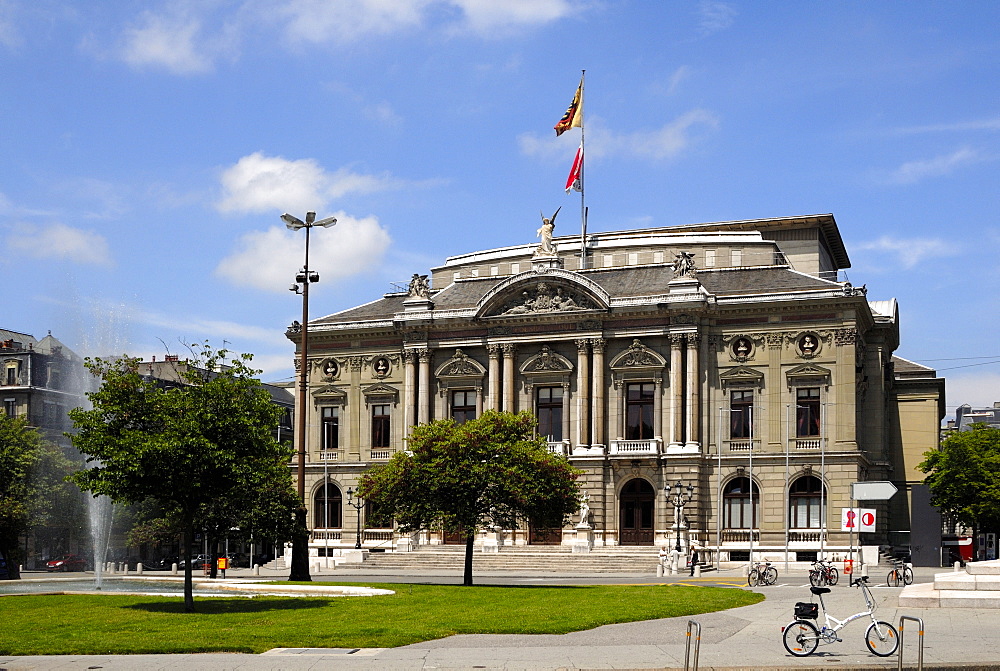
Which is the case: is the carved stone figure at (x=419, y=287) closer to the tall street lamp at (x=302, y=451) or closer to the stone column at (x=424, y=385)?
the stone column at (x=424, y=385)

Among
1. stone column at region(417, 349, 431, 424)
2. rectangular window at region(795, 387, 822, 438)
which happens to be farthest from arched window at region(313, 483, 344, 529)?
rectangular window at region(795, 387, 822, 438)

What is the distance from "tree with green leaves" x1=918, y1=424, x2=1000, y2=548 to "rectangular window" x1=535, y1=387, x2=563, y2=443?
2600 centimetres

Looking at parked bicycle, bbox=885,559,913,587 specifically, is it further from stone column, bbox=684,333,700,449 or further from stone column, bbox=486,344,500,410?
stone column, bbox=486,344,500,410

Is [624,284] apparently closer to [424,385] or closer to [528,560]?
[424,385]

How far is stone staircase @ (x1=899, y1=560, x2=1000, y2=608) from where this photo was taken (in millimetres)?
35312

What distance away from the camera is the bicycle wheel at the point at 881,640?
24031 millimetres

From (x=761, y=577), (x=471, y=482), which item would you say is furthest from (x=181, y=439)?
(x=761, y=577)

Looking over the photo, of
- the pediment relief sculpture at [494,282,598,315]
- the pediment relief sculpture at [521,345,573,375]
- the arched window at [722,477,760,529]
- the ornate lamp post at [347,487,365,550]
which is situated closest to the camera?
the arched window at [722,477,760,529]

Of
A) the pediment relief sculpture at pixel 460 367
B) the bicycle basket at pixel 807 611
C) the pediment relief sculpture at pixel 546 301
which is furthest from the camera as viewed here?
the pediment relief sculpture at pixel 460 367

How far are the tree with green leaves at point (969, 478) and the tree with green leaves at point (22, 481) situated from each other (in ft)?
183

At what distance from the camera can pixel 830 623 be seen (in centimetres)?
2522

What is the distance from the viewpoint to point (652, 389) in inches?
3155

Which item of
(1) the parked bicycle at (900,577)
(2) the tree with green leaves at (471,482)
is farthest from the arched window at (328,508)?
(1) the parked bicycle at (900,577)

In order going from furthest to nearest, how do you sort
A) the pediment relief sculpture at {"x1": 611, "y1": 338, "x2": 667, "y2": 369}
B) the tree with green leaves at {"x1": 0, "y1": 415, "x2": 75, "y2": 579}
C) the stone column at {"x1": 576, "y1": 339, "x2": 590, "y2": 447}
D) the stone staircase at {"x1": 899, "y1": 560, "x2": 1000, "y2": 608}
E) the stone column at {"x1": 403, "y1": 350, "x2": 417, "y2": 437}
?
1. the stone column at {"x1": 403, "y1": 350, "x2": 417, "y2": 437}
2. the stone column at {"x1": 576, "y1": 339, "x2": 590, "y2": 447}
3. the pediment relief sculpture at {"x1": 611, "y1": 338, "x2": 667, "y2": 369}
4. the tree with green leaves at {"x1": 0, "y1": 415, "x2": 75, "y2": 579}
5. the stone staircase at {"x1": 899, "y1": 560, "x2": 1000, "y2": 608}
